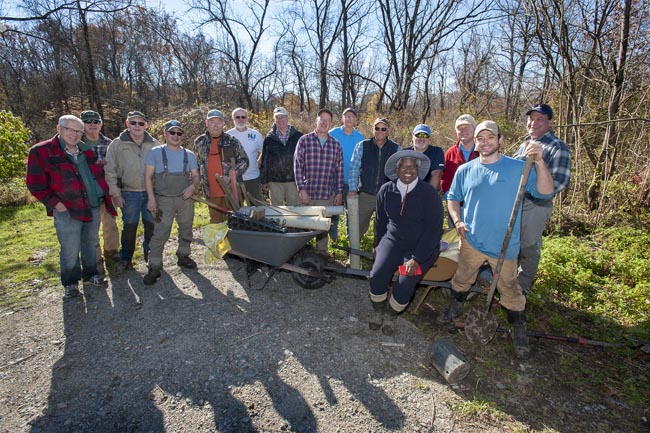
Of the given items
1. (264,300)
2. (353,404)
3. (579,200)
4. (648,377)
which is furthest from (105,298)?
(579,200)

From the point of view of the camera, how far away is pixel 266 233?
3.51 m

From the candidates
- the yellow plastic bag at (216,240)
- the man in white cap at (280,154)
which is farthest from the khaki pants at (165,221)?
the man in white cap at (280,154)

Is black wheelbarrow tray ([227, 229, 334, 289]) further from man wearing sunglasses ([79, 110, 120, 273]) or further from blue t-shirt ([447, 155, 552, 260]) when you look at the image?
man wearing sunglasses ([79, 110, 120, 273])

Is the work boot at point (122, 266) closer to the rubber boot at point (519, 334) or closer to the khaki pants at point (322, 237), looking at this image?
the khaki pants at point (322, 237)

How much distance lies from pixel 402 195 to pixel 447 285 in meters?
1.06

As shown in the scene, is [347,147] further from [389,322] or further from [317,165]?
[389,322]

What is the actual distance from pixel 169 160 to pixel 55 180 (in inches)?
45.2

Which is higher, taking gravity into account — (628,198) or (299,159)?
(299,159)

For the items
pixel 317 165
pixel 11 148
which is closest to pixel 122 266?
pixel 317 165

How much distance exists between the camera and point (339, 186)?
186 inches

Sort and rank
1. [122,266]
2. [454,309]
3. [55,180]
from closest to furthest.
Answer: [454,309] < [55,180] < [122,266]

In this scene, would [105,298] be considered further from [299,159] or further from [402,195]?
[402,195]

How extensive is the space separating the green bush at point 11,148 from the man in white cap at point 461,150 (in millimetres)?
10822

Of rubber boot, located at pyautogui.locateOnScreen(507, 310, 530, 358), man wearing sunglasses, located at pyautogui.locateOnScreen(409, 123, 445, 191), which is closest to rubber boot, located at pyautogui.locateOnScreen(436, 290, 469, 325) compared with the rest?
rubber boot, located at pyautogui.locateOnScreen(507, 310, 530, 358)
